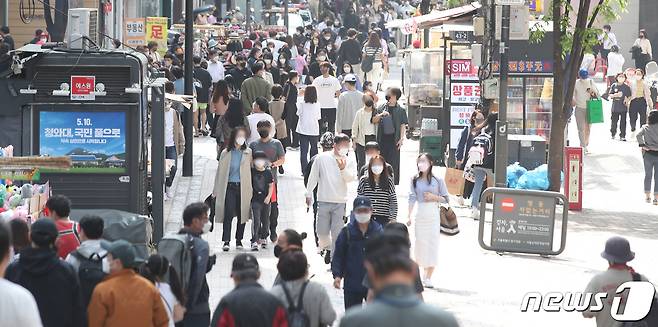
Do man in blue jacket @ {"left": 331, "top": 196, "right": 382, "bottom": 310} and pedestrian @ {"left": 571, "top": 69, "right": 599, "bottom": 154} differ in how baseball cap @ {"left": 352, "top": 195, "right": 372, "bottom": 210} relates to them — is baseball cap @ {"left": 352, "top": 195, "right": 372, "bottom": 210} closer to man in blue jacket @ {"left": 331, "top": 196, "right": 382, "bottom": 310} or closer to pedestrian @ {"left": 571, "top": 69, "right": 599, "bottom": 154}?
man in blue jacket @ {"left": 331, "top": 196, "right": 382, "bottom": 310}

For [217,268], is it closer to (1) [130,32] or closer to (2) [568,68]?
(2) [568,68]

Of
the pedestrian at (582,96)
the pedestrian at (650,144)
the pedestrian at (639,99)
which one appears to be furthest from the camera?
the pedestrian at (639,99)

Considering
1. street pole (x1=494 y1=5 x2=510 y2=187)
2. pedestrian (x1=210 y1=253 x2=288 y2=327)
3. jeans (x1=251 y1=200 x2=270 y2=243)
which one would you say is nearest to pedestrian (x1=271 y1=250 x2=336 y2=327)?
pedestrian (x1=210 y1=253 x2=288 y2=327)

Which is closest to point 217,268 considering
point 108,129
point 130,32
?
point 108,129

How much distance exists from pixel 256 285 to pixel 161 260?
1.28 metres

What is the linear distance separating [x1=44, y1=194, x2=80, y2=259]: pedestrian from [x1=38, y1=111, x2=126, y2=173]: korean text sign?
157 inches

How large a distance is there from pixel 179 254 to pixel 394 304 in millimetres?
4627

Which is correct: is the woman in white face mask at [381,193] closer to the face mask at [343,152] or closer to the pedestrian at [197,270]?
the face mask at [343,152]

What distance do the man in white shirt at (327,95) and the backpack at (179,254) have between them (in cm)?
1637

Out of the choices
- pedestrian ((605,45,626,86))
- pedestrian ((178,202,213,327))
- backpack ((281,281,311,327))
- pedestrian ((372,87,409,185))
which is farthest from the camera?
pedestrian ((605,45,626,86))

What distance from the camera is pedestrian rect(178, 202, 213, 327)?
37.7 ft

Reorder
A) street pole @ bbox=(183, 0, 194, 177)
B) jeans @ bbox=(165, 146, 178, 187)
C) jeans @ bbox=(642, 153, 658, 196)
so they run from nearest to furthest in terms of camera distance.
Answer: jeans @ bbox=(165, 146, 178, 187) < jeans @ bbox=(642, 153, 658, 196) < street pole @ bbox=(183, 0, 194, 177)

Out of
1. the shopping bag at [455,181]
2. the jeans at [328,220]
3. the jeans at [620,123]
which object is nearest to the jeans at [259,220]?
the jeans at [328,220]

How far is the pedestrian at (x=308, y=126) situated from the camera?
984 inches
